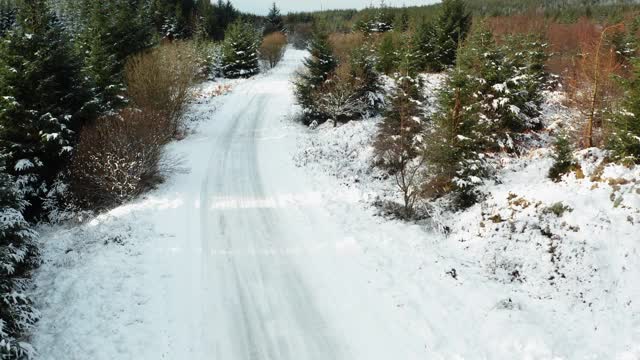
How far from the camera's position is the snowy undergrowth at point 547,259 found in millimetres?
9719

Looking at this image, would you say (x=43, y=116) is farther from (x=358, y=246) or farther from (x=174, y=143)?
(x=358, y=246)

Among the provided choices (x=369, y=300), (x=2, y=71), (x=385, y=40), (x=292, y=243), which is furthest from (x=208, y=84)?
(x=369, y=300)

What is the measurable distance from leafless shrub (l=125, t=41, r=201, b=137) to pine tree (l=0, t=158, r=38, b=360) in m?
11.4

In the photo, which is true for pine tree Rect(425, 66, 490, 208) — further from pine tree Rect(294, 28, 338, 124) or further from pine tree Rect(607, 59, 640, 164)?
pine tree Rect(294, 28, 338, 124)

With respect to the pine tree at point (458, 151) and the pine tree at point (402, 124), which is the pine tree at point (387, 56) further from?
the pine tree at point (458, 151)

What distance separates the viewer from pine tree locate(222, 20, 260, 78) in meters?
52.3

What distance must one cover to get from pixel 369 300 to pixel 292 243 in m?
3.97

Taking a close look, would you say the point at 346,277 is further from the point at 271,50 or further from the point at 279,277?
the point at 271,50

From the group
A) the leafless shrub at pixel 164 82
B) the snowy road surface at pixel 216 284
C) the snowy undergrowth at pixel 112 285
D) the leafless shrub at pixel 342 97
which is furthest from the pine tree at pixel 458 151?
the leafless shrub at pixel 164 82

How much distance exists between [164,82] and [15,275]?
16.0m

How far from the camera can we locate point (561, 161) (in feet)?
50.1

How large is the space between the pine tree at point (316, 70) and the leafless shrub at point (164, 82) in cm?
810

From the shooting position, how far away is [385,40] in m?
35.0

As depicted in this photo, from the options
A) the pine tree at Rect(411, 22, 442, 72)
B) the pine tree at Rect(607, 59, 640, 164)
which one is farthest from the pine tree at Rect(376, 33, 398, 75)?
the pine tree at Rect(607, 59, 640, 164)
